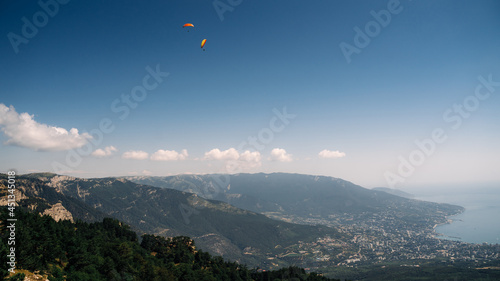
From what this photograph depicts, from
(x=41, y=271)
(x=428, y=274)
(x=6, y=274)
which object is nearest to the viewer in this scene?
(x=6, y=274)

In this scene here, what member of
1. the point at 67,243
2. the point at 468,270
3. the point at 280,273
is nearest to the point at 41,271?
the point at 67,243

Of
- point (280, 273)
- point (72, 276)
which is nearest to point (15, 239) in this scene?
point (72, 276)

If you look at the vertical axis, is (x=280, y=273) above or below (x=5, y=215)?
below

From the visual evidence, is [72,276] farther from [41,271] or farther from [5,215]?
[5,215]

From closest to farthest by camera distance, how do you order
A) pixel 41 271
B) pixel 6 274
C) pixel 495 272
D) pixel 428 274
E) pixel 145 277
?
pixel 6 274, pixel 41 271, pixel 145 277, pixel 495 272, pixel 428 274

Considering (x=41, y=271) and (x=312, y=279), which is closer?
(x=41, y=271)

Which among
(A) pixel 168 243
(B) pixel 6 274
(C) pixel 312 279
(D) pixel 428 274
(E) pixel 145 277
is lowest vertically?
(D) pixel 428 274

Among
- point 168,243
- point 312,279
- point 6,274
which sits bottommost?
point 312,279

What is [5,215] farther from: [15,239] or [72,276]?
[72,276]

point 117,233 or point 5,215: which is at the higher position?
point 5,215
